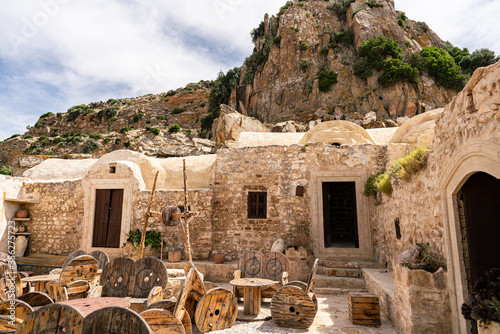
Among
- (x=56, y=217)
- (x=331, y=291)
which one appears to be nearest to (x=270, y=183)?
(x=331, y=291)

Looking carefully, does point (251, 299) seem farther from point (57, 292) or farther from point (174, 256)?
point (174, 256)

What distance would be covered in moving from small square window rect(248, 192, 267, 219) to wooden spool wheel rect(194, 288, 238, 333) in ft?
16.1

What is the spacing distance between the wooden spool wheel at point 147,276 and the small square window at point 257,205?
5066 millimetres

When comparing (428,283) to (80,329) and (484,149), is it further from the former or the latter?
(80,329)

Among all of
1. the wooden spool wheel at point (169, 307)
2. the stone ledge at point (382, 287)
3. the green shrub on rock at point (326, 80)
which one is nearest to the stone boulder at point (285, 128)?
the green shrub on rock at point (326, 80)

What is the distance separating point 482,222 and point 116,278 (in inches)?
220

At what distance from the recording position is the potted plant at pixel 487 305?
9.33 ft

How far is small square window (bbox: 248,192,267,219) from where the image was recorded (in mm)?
9898

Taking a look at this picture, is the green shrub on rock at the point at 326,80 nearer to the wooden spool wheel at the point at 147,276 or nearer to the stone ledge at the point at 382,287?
the stone ledge at the point at 382,287

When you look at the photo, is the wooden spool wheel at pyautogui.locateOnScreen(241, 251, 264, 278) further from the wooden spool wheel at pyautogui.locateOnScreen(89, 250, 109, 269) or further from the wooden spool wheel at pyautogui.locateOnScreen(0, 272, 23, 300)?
the wooden spool wheel at pyautogui.locateOnScreen(0, 272, 23, 300)

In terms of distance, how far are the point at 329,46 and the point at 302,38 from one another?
3.07 meters

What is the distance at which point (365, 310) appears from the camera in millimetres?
5211

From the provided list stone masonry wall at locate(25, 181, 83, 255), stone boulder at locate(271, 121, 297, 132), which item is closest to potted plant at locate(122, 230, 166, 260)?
stone masonry wall at locate(25, 181, 83, 255)

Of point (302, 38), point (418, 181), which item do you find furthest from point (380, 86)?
point (418, 181)
